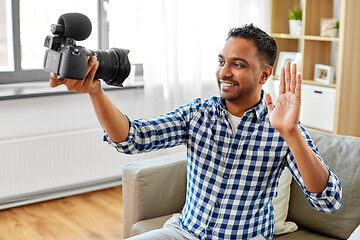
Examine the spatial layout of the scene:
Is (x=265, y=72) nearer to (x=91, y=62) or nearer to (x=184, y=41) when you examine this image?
(x=91, y=62)

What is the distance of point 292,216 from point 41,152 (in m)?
1.74

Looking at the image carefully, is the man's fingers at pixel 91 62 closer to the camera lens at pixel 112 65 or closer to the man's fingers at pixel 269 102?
the camera lens at pixel 112 65

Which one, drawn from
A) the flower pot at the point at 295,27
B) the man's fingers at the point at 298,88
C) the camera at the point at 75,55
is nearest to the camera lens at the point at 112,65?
the camera at the point at 75,55

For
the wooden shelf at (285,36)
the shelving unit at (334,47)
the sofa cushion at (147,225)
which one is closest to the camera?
the sofa cushion at (147,225)

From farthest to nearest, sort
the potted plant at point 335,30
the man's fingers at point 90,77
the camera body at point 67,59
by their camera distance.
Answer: the potted plant at point 335,30 < the man's fingers at point 90,77 < the camera body at point 67,59

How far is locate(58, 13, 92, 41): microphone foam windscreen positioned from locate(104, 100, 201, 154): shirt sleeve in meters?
0.36

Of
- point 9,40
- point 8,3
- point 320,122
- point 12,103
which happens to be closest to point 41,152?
point 12,103

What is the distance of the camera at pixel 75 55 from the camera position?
48.9 inches

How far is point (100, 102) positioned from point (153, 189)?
0.71 m

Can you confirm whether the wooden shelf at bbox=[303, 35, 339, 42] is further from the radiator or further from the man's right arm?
the man's right arm

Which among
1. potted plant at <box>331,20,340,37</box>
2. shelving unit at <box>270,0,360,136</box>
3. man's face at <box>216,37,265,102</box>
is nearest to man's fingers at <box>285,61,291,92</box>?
man's face at <box>216,37,265,102</box>

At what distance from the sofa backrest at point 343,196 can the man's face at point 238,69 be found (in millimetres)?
497

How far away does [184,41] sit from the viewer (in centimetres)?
358

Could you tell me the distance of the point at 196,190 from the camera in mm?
1691
